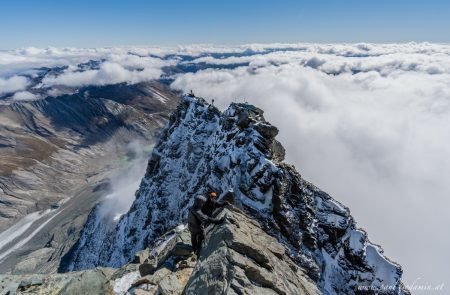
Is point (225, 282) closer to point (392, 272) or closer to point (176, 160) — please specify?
point (392, 272)

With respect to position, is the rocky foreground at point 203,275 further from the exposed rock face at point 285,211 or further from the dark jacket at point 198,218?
the exposed rock face at point 285,211

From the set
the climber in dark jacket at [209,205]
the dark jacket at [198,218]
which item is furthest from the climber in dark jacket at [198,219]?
the climber in dark jacket at [209,205]

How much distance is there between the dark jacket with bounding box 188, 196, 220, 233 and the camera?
81.8 ft

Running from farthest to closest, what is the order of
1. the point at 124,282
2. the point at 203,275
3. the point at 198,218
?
the point at 124,282
the point at 198,218
the point at 203,275

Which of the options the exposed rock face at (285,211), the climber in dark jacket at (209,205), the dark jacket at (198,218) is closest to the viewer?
the dark jacket at (198,218)

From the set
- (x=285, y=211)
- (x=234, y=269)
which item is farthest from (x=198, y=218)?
(x=285, y=211)

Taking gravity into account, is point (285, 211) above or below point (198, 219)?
below

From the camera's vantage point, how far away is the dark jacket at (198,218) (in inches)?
981

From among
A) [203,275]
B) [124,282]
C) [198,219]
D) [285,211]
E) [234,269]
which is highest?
[198,219]

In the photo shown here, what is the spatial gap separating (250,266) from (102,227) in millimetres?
168993

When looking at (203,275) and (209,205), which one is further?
(209,205)

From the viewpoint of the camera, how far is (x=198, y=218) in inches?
984

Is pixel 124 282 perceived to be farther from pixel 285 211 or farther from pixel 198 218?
pixel 285 211

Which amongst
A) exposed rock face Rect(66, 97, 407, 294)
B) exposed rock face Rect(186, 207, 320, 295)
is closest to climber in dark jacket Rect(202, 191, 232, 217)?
exposed rock face Rect(186, 207, 320, 295)
